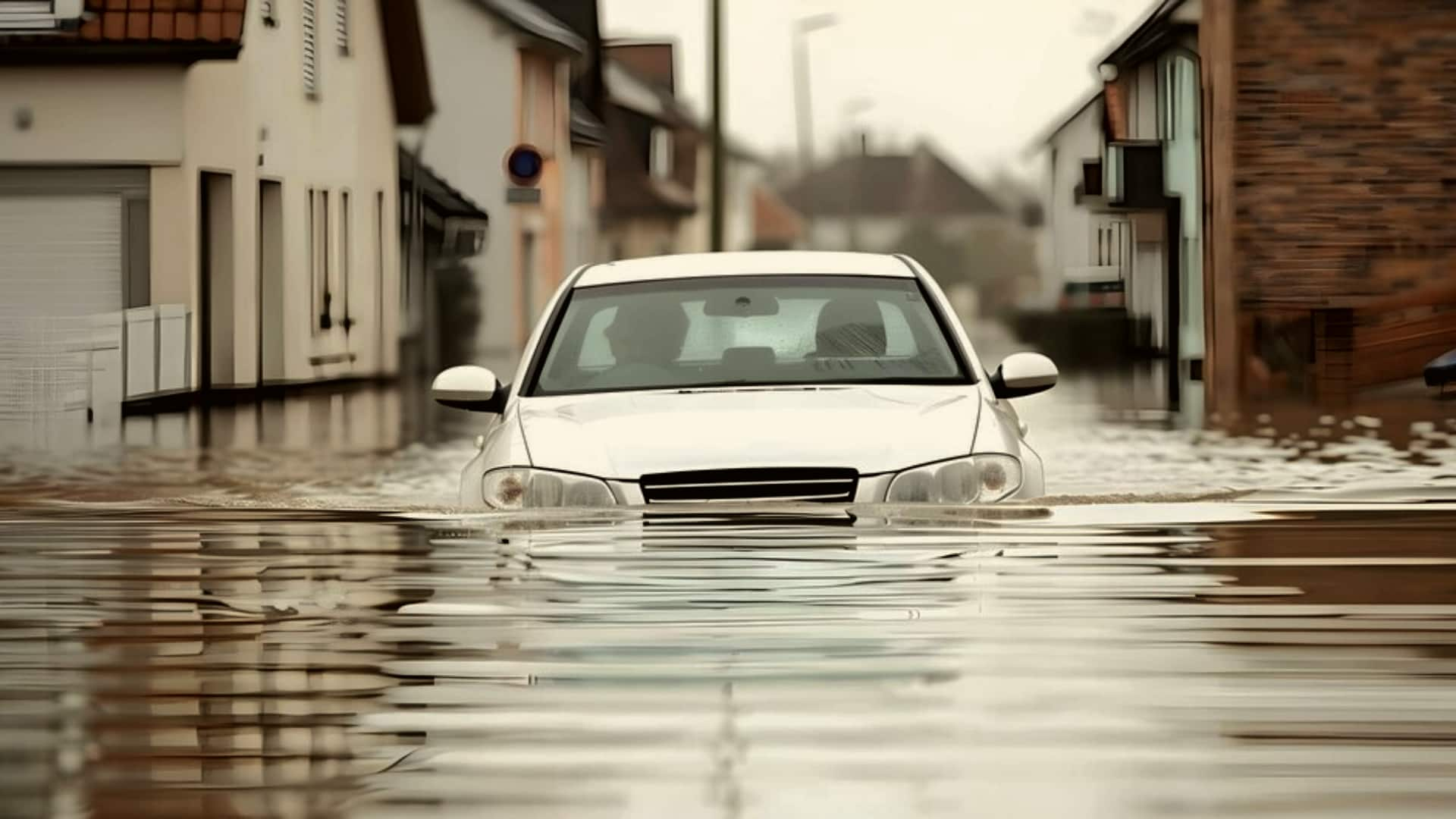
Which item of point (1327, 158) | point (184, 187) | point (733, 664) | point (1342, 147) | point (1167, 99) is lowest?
point (733, 664)

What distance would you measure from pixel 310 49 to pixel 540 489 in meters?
25.3

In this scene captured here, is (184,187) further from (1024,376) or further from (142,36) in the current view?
(1024,376)

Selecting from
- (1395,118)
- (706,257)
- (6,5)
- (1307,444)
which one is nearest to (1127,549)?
(706,257)

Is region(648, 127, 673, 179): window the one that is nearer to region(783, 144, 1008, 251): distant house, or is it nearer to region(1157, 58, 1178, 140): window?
region(1157, 58, 1178, 140): window

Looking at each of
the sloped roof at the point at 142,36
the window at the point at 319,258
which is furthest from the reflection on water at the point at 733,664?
the window at the point at 319,258

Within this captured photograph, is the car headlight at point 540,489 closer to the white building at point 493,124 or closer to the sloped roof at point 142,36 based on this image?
the sloped roof at point 142,36

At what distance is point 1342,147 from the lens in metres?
29.5

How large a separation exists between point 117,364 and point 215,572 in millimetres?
18924

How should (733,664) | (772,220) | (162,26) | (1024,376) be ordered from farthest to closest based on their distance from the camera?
(772,220), (162,26), (1024,376), (733,664)

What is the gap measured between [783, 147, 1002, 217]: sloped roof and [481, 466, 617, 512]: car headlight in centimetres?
15100

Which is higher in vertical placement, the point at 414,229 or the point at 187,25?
the point at 187,25

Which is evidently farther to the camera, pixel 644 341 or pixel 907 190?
pixel 907 190

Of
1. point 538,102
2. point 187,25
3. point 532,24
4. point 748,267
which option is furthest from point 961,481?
point 538,102

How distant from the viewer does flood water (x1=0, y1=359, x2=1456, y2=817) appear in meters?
3.09
